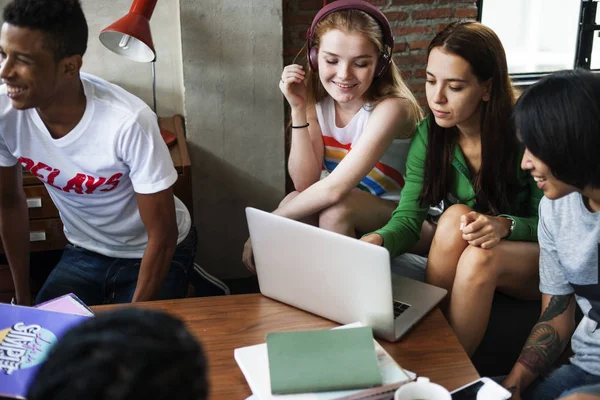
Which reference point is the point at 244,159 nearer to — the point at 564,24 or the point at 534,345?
the point at 534,345

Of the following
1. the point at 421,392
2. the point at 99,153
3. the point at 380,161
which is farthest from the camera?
the point at 380,161

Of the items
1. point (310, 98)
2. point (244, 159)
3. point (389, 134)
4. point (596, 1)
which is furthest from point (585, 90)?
point (596, 1)

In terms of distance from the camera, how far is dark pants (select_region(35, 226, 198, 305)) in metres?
2.01

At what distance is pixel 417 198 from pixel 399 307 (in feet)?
1.81

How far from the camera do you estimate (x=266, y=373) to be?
123 centimetres

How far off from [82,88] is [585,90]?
125cm

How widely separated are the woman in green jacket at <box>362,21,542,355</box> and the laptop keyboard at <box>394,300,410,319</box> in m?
0.24

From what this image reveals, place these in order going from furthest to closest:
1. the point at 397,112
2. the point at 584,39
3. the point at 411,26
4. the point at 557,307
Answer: the point at 584,39 → the point at 411,26 → the point at 397,112 → the point at 557,307

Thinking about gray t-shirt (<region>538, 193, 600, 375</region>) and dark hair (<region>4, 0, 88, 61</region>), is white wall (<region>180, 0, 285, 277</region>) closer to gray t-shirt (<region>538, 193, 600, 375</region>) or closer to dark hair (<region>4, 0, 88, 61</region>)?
dark hair (<region>4, 0, 88, 61</region>)

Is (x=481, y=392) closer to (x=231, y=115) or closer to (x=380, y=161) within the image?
(x=380, y=161)

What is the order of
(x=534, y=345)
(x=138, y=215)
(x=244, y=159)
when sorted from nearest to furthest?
(x=534, y=345) → (x=138, y=215) → (x=244, y=159)

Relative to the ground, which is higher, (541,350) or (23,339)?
(23,339)

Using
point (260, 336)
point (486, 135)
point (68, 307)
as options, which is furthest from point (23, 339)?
point (486, 135)

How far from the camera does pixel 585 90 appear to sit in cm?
134
